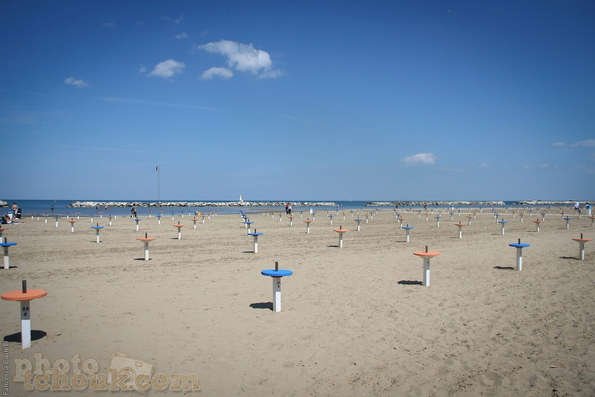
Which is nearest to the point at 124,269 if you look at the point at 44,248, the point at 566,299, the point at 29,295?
the point at 29,295

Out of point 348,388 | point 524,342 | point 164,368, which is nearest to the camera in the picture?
point 348,388

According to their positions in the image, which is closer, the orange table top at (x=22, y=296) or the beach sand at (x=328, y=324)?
the beach sand at (x=328, y=324)

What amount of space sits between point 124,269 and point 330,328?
7.86 metres

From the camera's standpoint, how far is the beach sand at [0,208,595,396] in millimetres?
4812

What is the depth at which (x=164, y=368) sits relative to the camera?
5031 mm

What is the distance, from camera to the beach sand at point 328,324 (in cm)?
481

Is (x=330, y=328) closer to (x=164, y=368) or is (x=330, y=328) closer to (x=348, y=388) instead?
(x=348, y=388)

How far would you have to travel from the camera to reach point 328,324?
22.1 ft

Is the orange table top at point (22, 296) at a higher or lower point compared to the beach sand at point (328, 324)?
higher

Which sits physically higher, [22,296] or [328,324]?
[22,296]

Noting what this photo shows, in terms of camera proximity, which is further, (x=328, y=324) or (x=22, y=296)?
(x=328, y=324)

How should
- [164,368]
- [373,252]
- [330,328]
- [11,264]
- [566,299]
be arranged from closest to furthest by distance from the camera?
[164,368], [330,328], [566,299], [11,264], [373,252]

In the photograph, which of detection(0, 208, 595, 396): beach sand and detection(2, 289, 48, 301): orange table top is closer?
detection(0, 208, 595, 396): beach sand

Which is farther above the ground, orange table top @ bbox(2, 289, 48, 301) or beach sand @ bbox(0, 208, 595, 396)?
orange table top @ bbox(2, 289, 48, 301)
